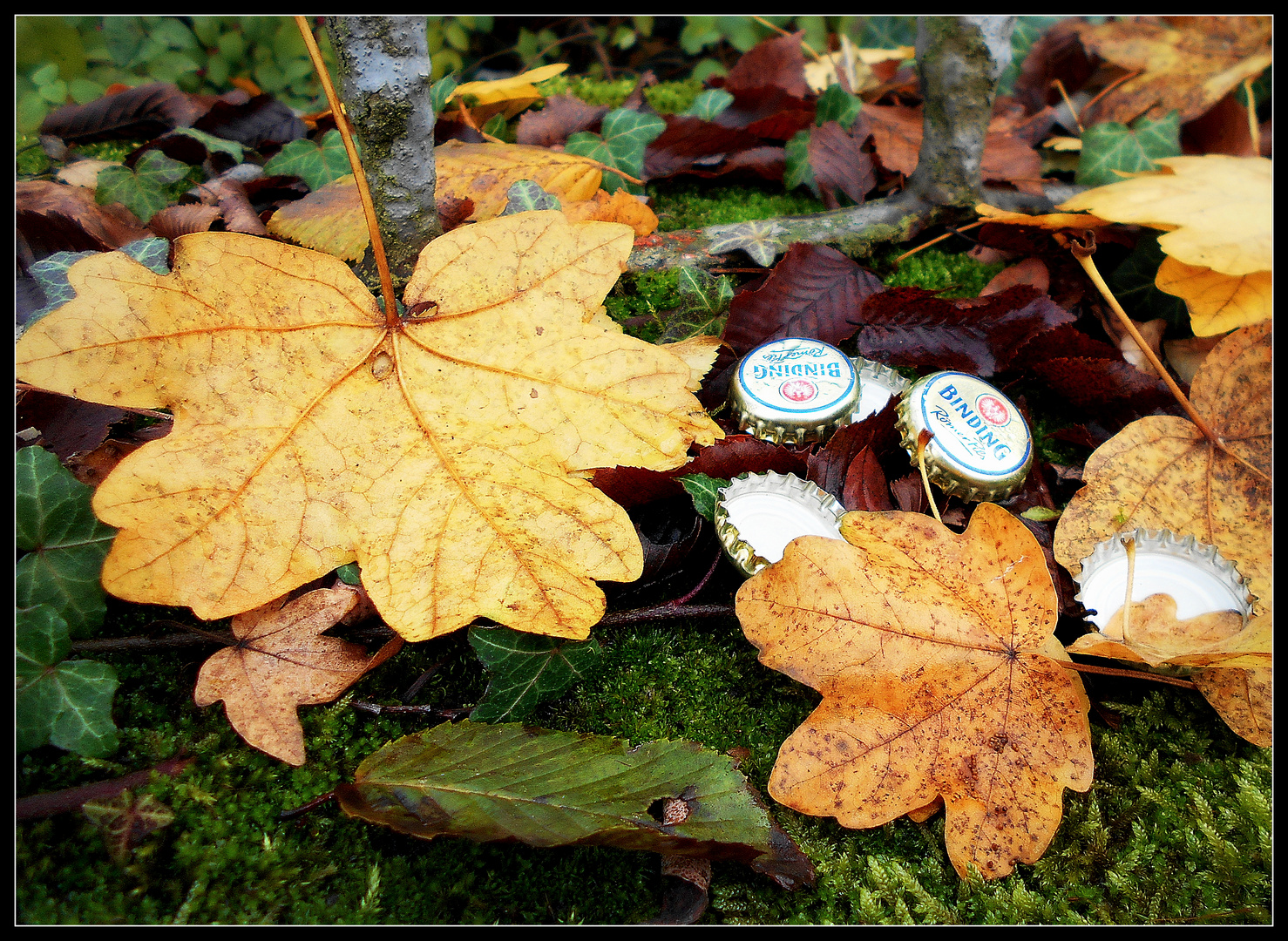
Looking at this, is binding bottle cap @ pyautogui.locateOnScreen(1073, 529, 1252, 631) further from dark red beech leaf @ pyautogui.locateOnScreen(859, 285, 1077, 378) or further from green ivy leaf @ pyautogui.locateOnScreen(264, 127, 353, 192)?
green ivy leaf @ pyautogui.locateOnScreen(264, 127, 353, 192)

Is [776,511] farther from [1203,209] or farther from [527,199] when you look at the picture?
[1203,209]

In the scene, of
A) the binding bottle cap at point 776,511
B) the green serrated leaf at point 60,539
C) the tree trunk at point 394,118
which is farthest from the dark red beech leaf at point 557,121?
the green serrated leaf at point 60,539

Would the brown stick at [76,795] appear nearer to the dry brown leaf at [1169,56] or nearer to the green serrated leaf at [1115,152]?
the green serrated leaf at [1115,152]

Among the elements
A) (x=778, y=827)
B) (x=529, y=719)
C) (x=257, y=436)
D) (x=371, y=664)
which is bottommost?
(x=778, y=827)

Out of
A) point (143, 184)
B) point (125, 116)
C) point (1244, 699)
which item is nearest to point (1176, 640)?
point (1244, 699)

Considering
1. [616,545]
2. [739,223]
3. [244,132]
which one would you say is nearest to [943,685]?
[616,545]
